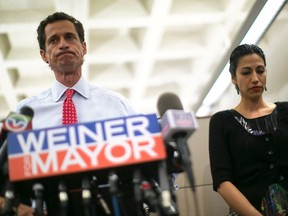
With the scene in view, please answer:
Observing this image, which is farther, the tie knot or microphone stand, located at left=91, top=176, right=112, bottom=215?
the tie knot

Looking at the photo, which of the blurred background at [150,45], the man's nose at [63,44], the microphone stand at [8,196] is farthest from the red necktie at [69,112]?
the blurred background at [150,45]

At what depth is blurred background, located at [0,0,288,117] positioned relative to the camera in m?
2.21

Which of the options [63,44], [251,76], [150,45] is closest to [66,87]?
[63,44]

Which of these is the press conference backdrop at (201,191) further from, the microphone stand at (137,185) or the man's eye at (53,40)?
the microphone stand at (137,185)

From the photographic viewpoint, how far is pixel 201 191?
135cm

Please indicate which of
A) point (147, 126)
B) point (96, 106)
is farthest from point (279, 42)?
point (147, 126)

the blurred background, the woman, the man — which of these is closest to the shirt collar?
the man

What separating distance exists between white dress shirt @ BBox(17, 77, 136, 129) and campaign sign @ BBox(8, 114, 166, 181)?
0.35 m

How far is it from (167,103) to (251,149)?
16.8 inches

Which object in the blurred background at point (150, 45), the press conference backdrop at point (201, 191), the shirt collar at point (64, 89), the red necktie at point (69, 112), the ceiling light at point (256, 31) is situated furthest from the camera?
the blurred background at point (150, 45)

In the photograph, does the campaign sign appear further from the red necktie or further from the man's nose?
the man's nose

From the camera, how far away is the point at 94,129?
534 millimetres

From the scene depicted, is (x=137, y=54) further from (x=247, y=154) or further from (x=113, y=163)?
(x=113, y=163)

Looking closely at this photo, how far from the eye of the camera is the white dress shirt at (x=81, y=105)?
90 centimetres
